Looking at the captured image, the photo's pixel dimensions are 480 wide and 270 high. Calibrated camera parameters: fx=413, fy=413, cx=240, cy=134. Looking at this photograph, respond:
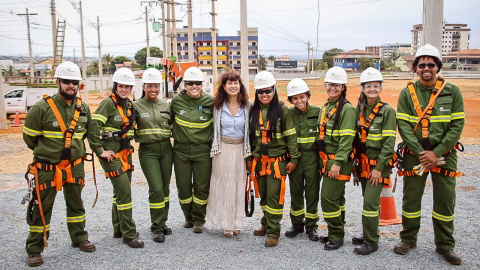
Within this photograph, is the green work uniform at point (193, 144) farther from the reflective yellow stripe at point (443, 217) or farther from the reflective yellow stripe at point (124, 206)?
the reflective yellow stripe at point (443, 217)

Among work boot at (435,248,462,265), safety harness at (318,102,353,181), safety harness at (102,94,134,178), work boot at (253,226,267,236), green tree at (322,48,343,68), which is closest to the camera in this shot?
work boot at (435,248,462,265)

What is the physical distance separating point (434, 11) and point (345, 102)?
118 inches

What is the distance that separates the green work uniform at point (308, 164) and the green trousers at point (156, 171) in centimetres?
176

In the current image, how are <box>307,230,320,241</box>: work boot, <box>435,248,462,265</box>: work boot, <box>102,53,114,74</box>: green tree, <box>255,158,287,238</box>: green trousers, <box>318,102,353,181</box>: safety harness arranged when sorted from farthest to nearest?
1. <box>102,53,114,74</box>: green tree
2. <box>307,230,320,241</box>: work boot
3. <box>255,158,287,238</box>: green trousers
4. <box>318,102,353,181</box>: safety harness
5. <box>435,248,462,265</box>: work boot

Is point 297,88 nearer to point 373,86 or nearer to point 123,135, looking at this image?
point 373,86

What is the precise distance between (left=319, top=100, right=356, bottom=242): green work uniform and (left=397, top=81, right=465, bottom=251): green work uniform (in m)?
0.65

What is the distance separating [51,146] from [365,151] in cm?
385

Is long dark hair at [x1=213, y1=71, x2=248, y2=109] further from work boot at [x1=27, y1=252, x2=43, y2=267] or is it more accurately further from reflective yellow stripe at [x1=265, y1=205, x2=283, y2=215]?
work boot at [x1=27, y1=252, x2=43, y2=267]

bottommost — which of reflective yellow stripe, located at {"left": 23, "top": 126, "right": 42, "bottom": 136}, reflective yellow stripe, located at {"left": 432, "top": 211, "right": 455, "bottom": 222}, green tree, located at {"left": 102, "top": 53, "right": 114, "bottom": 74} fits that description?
reflective yellow stripe, located at {"left": 432, "top": 211, "right": 455, "bottom": 222}

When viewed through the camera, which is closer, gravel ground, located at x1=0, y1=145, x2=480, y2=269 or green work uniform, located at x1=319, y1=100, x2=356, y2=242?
gravel ground, located at x1=0, y1=145, x2=480, y2=269

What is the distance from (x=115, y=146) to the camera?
17.9 ft

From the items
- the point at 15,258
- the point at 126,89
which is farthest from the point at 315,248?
the point at 15,258

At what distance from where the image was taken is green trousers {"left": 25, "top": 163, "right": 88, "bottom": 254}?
16.4 ft

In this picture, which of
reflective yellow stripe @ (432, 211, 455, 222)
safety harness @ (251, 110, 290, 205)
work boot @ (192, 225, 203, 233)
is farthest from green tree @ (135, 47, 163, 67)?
reflective yellow stripe @ (432, 211, 455, 222)
